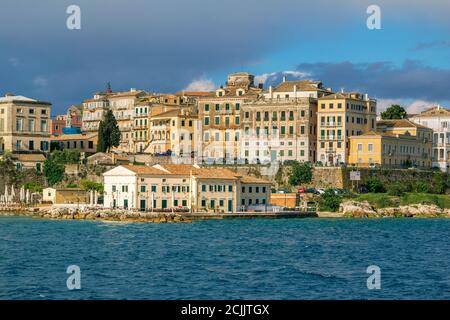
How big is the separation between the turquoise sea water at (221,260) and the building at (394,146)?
22424mm

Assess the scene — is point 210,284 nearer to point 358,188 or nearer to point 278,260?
point 278,260

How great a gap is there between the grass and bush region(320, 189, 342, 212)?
211cm

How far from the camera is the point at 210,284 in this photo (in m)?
43.1

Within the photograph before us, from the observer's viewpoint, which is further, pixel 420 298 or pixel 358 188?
pixel 358 188

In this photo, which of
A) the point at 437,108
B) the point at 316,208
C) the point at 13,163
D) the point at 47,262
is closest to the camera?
the point at 47,262

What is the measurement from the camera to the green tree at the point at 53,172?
4203 inches

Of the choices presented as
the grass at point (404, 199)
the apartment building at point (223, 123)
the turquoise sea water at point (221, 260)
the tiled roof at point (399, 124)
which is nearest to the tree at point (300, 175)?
the grass at point (404, 199)

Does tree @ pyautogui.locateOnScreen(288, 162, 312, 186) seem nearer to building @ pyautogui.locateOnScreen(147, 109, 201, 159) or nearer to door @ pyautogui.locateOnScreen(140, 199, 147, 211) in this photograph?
building @ pyautogui.locateOnScreen(147, 109, 201, 159)

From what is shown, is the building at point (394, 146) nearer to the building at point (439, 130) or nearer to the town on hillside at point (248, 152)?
the town on hillside at point (248, 152)

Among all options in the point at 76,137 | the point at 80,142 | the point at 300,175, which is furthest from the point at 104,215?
the point at 76,137

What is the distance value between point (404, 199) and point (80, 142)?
3958cm

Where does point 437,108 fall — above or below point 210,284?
above

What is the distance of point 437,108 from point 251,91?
23550mm

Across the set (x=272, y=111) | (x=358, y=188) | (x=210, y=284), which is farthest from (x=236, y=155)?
Answer: (x=210, y=284)
